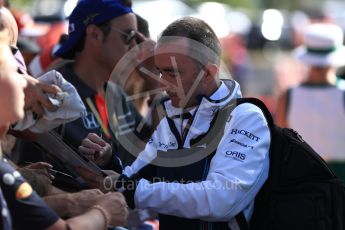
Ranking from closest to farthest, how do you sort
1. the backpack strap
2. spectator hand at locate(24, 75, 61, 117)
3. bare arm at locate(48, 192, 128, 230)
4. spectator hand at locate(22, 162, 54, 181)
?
bare arm at locate(48, 192, 128, 230) < spectator hand at locate(24, 75, 61, 117) < spectator hand at locate(22, 162, 54, 181) < the backpack strap

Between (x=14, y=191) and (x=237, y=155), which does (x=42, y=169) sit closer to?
(x=14, y=191)

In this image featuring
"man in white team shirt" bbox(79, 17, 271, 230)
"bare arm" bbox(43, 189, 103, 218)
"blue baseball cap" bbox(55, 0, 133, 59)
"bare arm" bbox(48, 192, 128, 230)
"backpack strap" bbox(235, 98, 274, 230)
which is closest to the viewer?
"bare arm" bbox(48, 192, 128, 230)

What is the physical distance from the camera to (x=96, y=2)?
17.3 feet

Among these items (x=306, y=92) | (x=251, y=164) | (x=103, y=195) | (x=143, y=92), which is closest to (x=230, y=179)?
(x=251, y=164)

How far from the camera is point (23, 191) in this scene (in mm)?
2891

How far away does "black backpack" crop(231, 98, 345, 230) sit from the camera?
357 centimetres

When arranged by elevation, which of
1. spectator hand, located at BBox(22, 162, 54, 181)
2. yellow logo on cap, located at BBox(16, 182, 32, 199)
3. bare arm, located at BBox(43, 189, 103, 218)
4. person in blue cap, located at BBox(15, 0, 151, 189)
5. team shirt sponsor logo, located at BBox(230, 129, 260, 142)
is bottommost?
person in blue cap, located at BBox(15, 0, 151, 189)

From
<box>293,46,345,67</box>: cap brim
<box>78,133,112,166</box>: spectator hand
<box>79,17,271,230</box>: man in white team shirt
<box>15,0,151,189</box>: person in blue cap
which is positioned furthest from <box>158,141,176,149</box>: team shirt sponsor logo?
<box>293,46,345,67</box>: cap brim

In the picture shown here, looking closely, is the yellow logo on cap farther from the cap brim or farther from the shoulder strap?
the cap brim

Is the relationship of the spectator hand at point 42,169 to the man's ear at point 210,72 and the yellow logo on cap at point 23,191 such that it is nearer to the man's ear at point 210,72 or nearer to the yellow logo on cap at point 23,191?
the yellow logo on cap at point 23,191

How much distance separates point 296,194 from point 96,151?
0.93 metres

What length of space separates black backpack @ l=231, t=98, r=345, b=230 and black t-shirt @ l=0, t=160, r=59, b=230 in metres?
1.07

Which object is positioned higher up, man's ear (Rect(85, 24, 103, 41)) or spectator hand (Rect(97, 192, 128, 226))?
spectator hand (Rect(97, 192, 128, 226))

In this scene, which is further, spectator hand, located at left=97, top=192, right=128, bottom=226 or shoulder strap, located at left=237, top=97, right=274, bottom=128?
shoulder strap, located at left=237, top=97, right=274, bottom=128
